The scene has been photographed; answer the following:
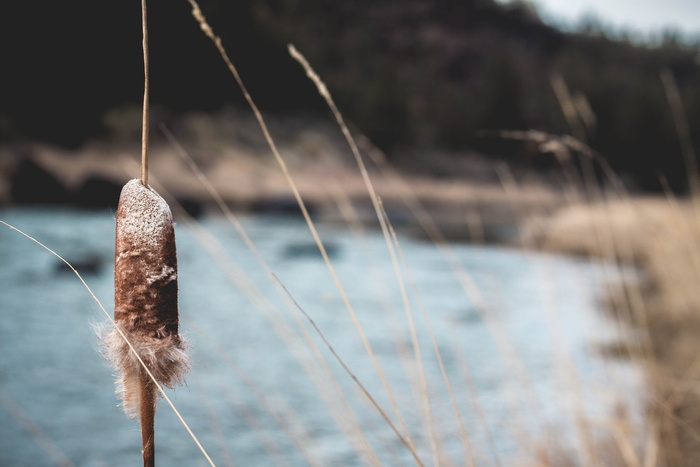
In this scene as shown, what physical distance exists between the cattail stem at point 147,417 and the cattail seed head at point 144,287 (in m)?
0.02

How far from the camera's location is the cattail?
658 millimetres

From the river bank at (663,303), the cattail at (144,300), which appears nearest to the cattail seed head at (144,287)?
the cattail at (144,300)

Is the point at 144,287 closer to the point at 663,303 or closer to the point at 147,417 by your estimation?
the point at 147,417

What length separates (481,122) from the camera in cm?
3991

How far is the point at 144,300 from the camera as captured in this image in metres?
0.67

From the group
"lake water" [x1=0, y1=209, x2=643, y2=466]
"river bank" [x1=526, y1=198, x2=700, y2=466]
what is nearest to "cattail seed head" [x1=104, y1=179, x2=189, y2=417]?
"lake water" [x1=0, y1=209, x2=643, y2=466]

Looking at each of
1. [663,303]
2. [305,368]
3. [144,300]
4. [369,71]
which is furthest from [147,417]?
[369,71]

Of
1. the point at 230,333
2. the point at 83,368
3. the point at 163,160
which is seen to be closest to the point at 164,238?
the point at 83,368

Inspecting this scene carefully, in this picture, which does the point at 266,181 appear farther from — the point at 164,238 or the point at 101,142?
the point at 164,238

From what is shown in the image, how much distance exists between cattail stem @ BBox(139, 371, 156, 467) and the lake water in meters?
0.10

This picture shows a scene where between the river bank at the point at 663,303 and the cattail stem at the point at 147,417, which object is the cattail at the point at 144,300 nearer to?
the cattail stem at the point at 147,417

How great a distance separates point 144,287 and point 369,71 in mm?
51235

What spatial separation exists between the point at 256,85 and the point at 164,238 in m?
29.4

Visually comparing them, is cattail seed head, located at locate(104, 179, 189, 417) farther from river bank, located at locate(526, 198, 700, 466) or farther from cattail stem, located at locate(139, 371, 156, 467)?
river bank, located at locate(526, 198, 700, 466)
